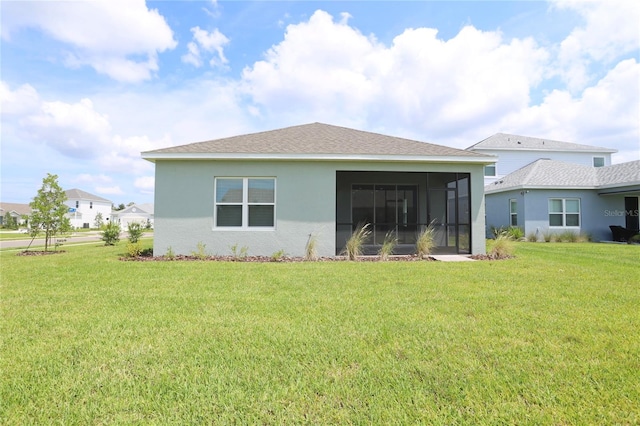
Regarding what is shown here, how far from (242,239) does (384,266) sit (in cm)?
446

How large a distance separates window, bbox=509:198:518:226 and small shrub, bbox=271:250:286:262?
14.4 meters

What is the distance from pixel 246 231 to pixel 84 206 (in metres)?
54.5

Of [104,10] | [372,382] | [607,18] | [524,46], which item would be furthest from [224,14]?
[607,18]

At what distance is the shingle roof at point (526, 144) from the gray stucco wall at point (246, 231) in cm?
1980

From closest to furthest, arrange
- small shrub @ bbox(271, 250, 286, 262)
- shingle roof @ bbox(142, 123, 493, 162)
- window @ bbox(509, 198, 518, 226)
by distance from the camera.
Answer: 1. small shrub @ bbox(271, 250, 286, 262)
2. shingle roof @ bbox(142, 123, 493, 162)
3. window @ bbox(509, 198, 518, 226)

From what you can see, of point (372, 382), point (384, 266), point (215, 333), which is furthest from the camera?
point (384, 266)

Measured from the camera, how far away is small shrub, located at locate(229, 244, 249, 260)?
382 inches

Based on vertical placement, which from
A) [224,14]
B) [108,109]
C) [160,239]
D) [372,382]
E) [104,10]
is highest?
[224,14]

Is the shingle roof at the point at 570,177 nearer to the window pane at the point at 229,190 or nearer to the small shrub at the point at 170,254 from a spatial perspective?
the window pane at the point at 229,190

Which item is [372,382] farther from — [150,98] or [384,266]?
[150,98]

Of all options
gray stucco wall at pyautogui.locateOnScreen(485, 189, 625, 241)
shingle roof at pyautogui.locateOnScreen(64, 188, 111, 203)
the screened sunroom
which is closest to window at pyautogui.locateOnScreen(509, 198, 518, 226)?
gray stucco wall at pyautogui.locateOnScreen(485, 189, 625, 241)

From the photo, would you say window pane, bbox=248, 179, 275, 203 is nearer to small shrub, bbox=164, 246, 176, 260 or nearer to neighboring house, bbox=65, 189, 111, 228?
small shrub, bbox=164, 246, 176, 260

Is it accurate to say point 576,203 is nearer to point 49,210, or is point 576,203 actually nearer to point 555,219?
point 555,219

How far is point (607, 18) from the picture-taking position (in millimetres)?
10805
